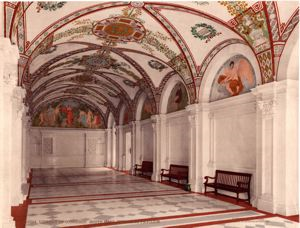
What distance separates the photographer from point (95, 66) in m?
16.9

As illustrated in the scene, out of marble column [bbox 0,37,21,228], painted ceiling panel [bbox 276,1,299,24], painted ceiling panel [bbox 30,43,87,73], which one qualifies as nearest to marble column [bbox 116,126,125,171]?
painted ceiling panel [bbox 30,43,87,73]

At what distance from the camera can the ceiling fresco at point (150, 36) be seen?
8.64 meters

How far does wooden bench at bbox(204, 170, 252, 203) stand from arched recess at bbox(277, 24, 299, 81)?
11.8 ft

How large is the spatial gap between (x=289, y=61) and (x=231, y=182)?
193 inches

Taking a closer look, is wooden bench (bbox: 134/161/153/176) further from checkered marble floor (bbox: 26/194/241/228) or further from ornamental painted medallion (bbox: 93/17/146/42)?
ornamental painted medallion (bbox: 93/17/146/42)

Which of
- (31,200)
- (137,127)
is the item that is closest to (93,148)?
(137,127)

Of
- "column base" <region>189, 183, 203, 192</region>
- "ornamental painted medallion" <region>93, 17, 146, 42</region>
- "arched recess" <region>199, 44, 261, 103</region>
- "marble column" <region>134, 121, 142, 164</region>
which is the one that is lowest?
"column base" <region>189, 183, 203, 192</region>

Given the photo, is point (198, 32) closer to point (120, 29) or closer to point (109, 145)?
point (120, 29)

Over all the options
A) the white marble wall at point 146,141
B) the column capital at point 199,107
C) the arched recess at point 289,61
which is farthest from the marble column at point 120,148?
the arched recess at point 289,61

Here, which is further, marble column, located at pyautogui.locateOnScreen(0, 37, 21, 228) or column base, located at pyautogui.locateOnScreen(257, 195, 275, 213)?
column base, located at pyautogui.locateOnScreen(257, 195, 275, 213)

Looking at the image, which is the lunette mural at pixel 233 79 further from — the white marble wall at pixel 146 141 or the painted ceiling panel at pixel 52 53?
the white marble wall at pixel 146 141

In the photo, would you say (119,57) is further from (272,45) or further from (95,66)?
(272,45)

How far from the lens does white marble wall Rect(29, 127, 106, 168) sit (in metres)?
27.2

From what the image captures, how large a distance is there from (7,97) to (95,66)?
11089 mm
